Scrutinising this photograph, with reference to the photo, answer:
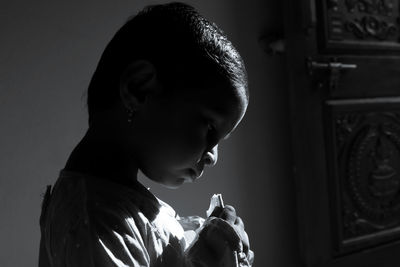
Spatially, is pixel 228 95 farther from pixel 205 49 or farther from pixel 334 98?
pixel 334 98

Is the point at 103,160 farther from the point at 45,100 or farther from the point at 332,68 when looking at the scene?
the point at 332,68

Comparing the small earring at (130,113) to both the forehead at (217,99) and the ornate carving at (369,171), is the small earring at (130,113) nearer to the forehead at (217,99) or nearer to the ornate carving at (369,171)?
the forehead at (217,99)

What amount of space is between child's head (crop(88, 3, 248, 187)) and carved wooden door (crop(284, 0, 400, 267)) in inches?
30.5

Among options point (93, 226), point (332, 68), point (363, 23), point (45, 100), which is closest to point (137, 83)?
point (93, 226)

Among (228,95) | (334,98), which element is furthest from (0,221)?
(334,98)

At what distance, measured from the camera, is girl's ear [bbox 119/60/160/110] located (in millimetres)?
453

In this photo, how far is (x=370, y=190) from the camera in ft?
4.47

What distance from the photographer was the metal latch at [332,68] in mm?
1205

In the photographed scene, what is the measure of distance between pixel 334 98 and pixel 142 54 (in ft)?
3.13

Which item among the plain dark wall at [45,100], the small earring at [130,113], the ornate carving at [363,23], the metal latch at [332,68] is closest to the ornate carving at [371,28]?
the ornate carving at [363,23]

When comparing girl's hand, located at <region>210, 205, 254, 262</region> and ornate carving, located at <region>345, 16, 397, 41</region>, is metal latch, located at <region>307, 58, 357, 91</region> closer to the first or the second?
ornate carving, located at <region>345, 16, 397, 41</region>

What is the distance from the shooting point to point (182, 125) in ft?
1.51

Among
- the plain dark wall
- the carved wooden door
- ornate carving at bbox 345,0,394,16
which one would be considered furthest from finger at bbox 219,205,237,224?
ornate carving at bbox 345,0,394,16

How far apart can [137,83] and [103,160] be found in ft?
0.33
